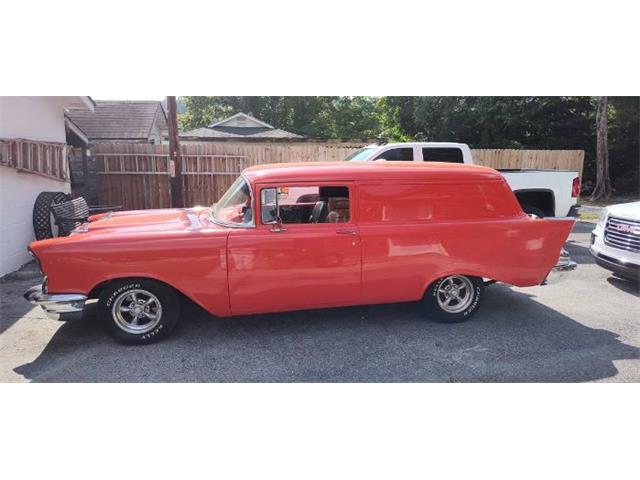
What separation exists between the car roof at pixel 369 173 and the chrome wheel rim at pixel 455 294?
1.12 m

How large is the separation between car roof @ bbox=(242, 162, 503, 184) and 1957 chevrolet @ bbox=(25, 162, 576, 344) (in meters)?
0.01

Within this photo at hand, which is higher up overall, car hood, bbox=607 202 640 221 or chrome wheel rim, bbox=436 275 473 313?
car hood, bbox=607 202 640 221

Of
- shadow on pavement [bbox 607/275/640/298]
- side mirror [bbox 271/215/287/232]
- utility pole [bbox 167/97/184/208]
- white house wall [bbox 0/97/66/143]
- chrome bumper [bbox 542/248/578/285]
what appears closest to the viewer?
side mirror [bbox 271/215/287/232]

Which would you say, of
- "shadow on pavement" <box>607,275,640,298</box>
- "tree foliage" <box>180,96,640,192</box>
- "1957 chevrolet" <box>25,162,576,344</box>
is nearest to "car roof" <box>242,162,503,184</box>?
"1957 chevrolet" <box>25,162,576,344</box>

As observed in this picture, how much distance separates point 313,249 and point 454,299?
179 centimetres

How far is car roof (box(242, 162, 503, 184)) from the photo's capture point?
4.11 m

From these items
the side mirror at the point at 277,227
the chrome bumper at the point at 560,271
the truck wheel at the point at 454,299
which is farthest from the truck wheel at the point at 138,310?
the chrome bumper at the point at 560,271

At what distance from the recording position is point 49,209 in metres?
7.16

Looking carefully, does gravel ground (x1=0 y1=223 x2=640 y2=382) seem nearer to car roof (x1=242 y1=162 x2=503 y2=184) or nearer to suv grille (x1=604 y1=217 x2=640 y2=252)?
suv grille (x1=604 y1=217 x2=640 y2=252)

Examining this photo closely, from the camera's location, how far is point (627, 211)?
19.2ft

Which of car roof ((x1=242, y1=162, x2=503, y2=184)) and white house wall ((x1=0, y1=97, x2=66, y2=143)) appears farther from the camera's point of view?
white house wall ((x1=0, y1=97, x2=66, y2=143))

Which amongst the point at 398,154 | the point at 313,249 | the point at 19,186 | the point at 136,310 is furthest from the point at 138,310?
the point at 398,154

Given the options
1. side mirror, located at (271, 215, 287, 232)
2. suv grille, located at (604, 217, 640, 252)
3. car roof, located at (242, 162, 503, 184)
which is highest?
car roof, located at (242, 162, 503, 184)

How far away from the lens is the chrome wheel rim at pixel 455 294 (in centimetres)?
451
